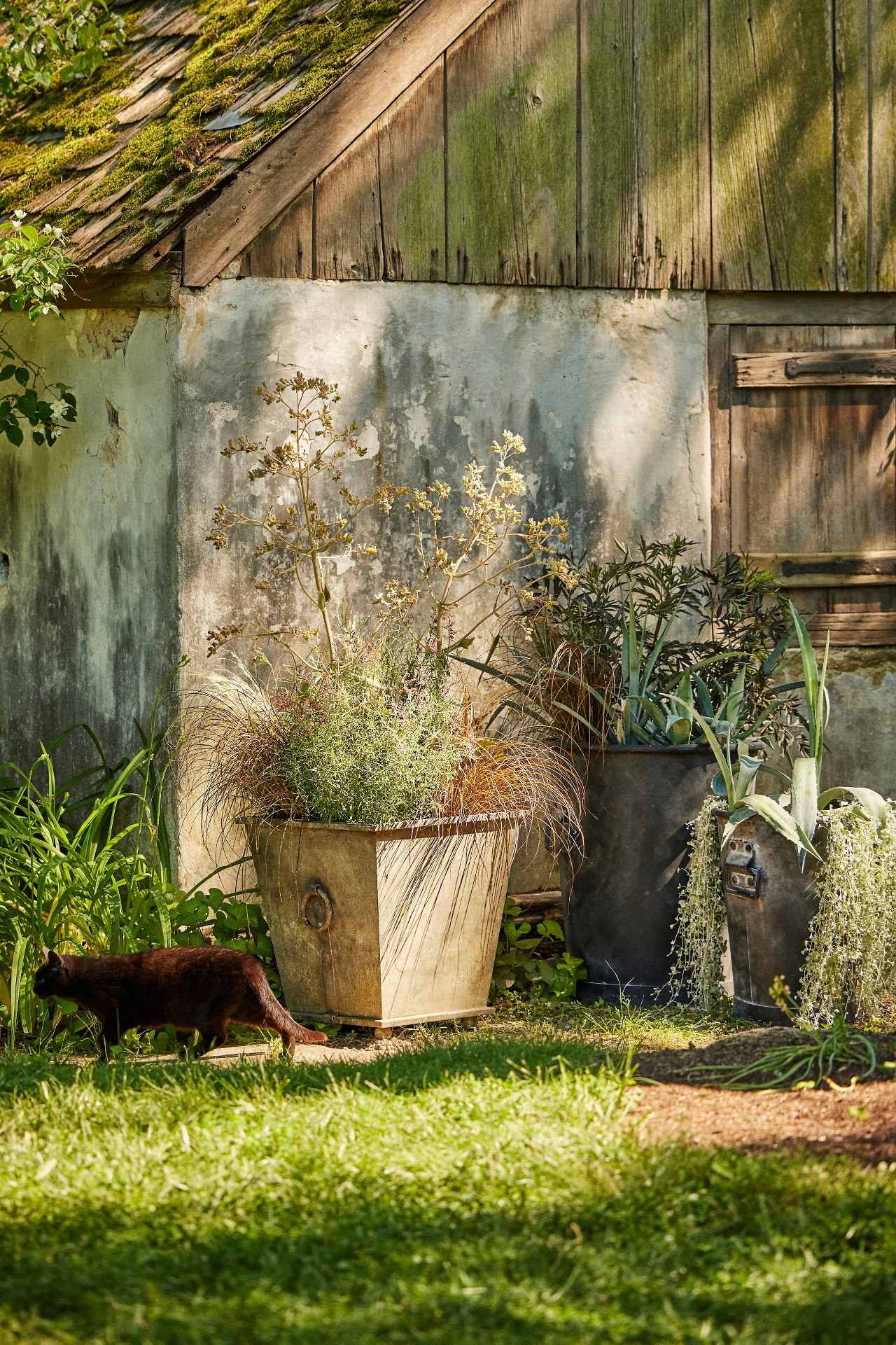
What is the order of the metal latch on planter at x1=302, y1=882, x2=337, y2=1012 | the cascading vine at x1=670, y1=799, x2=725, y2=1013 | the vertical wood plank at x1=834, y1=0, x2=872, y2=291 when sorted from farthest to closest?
the vertical wood plank at x1=834, y1=0, x2=872, y2=291 < the cascading vine at x1=670, y1=799, x2=725, y2=1013 < the metal latch on planter at x1=302, y1=882, x2=337, y2=1012

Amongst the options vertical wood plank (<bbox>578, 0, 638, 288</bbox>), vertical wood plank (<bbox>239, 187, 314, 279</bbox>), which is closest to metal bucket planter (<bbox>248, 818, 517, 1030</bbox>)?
vertical wood plank (<bbox>239, 187, 314, 279</bbox>)

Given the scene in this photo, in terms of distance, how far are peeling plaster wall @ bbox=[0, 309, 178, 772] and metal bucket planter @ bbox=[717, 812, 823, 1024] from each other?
7.25ft

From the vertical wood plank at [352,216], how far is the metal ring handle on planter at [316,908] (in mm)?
2410

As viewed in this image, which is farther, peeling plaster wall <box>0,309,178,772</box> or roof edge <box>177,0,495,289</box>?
peeling plaster wall <box>0,309,178,772</box>

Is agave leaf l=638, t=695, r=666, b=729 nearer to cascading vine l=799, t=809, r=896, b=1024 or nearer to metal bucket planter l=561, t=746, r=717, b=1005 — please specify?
metal bucket planter l=561, t=746, r=717, b=1005

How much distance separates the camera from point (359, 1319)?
208 cm

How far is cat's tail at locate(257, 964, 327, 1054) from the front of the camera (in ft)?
13.0

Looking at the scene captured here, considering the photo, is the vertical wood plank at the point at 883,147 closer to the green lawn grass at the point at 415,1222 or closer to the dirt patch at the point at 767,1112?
the dirt patch at the point at 767,1112

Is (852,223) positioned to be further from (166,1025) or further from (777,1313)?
(777,1313)

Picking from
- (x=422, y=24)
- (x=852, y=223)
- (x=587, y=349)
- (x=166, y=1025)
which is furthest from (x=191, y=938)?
(x=852, y=223)

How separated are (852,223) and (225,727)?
3595 millimetres

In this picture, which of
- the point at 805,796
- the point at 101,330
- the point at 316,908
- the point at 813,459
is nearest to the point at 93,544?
the point at 101,330

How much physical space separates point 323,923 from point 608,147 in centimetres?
348

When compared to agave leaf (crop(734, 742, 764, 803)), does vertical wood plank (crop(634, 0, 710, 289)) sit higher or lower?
higher
